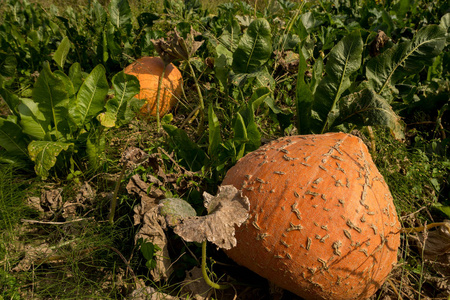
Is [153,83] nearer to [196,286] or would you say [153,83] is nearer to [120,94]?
[120,94]

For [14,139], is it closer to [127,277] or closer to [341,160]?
[127,277]

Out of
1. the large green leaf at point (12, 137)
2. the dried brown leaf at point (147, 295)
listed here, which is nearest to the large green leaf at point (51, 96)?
the large green leaf at point (12, 137)

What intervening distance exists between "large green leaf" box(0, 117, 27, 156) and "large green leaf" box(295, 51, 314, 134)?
6.58 feet

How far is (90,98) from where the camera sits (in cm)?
265

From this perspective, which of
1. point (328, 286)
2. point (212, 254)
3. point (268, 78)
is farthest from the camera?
point (268, 78)

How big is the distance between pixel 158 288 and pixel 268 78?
1.76 metres

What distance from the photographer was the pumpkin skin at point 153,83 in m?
3.24

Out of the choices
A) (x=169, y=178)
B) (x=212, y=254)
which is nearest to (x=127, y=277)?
(x=212, y=254)

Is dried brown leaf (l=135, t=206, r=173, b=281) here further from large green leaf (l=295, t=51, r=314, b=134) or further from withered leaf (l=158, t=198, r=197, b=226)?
large green leaf (l=295, t=51, r=314, b=134)

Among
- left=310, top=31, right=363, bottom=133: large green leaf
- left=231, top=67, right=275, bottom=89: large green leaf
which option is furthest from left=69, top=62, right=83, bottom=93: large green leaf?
left=310, top=31, right=363, bottom=133: large green leaf

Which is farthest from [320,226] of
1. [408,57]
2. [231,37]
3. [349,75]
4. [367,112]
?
[231,37]

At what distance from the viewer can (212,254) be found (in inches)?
87.0

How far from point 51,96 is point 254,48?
1.48 metres

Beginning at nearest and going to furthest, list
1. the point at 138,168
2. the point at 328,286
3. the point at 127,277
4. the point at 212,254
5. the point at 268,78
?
the point at 328,286 < the point at 127,277 < the point at 212,254 < the point at 138,168 < the point at 268,78
